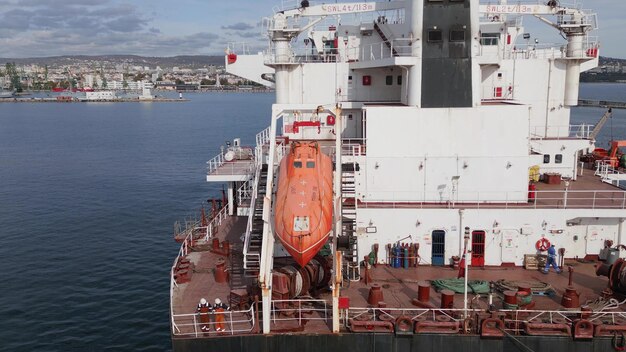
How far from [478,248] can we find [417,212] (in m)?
3.00

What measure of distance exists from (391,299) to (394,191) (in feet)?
19.3

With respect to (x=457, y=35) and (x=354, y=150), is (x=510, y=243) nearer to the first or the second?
(x=354, y=150)

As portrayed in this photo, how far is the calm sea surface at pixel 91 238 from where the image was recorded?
24984 mm

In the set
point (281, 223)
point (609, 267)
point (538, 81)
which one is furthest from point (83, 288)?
point (538, 81)

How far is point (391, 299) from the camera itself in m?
17.6

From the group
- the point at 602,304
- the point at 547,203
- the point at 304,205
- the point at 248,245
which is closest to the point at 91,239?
the point at 248,245

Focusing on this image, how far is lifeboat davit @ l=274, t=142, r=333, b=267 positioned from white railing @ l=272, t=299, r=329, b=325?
1.45 m

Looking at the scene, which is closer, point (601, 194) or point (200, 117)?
point (601, 194)

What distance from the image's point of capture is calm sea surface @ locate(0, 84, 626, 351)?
82.0 feet

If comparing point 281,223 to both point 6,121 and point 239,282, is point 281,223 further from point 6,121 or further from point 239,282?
point 6,121

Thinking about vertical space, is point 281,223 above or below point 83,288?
above

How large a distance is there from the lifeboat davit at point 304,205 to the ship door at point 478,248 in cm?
725

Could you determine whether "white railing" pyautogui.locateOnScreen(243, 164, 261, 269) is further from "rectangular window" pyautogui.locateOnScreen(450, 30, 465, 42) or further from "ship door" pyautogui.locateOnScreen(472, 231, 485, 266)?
"rectangular window" pyautogui.locateOnScreen(450, 30, 465, 42)

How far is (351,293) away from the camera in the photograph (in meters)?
18.2
